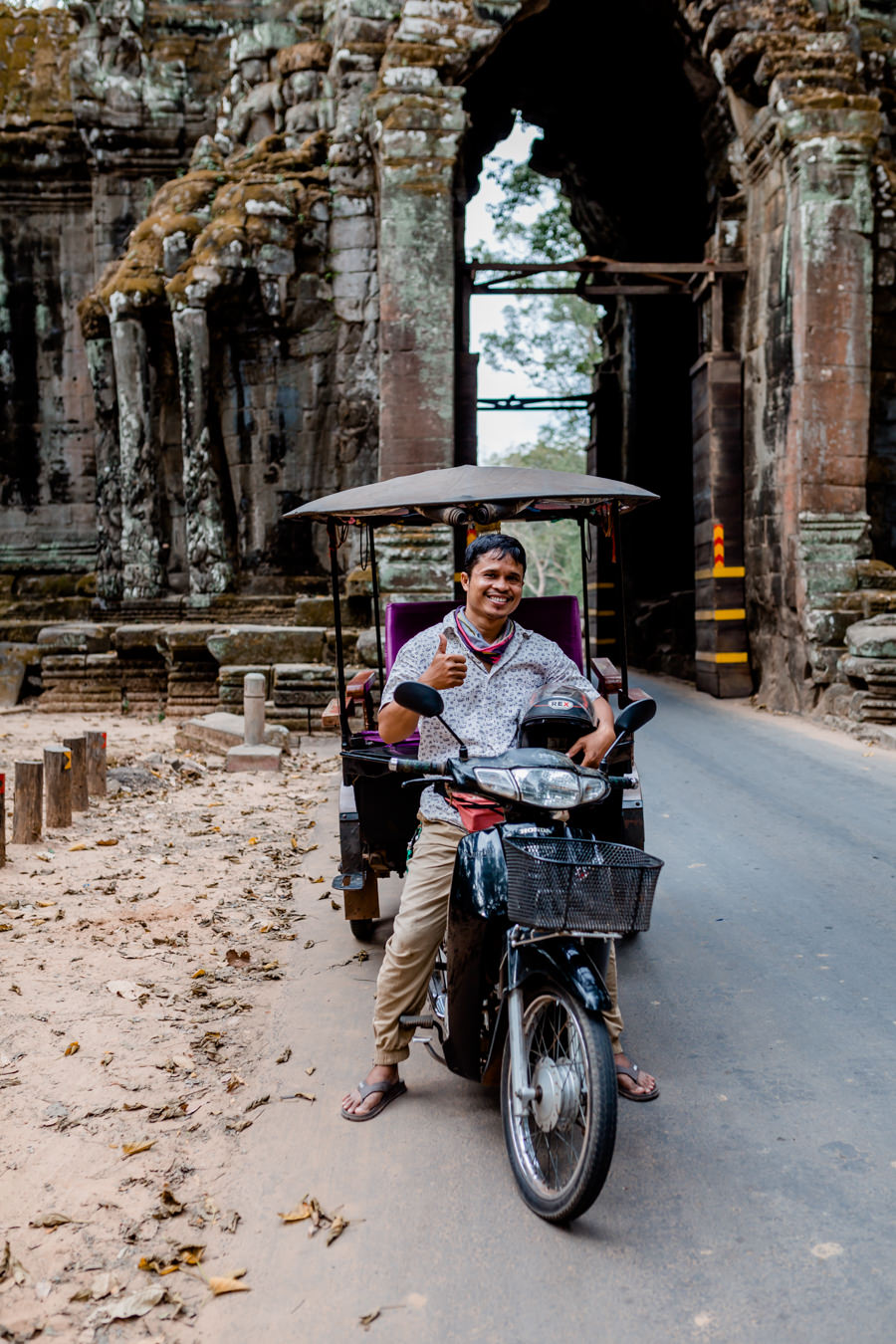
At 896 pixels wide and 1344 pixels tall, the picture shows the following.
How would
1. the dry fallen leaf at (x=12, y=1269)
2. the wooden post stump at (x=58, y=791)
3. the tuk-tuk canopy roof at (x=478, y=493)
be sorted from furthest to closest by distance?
the wooden post stump at (x=58, y=791) → the tuk-tuk canopy roof at (x=478, y=493) → the dry fallen leaf at (x=12, y=1269)

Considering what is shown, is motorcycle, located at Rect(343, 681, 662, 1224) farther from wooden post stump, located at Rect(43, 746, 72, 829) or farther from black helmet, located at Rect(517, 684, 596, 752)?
wooden post stump, located at Rect(43, 746, 72, 829)

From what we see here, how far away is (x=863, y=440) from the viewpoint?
12133 mm

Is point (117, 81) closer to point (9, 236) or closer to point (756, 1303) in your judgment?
point (9, 236)

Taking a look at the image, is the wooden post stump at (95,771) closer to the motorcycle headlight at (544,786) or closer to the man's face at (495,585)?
the man's face at (495,585)

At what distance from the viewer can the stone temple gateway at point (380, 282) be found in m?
12.1

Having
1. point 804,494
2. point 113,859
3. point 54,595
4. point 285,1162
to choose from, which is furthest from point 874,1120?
point 54,595

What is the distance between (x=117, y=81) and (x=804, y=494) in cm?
1308

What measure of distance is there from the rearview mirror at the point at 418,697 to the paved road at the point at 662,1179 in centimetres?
125

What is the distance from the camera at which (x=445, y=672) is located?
3125 mm

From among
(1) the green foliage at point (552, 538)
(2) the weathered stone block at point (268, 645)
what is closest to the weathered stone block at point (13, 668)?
(2) the weathered stone block at point (268, 645)

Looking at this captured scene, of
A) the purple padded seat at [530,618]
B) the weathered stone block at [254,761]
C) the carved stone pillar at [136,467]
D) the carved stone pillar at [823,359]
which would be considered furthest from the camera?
the carved stone pillar at [136,467]

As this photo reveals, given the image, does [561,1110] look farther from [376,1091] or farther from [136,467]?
[136,467]

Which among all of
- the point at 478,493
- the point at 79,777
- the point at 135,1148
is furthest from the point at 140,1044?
the point at 79,777

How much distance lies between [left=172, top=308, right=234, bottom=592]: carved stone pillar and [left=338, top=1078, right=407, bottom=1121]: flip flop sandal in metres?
12.1
